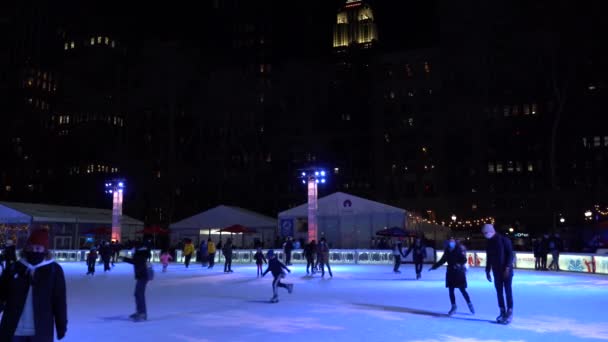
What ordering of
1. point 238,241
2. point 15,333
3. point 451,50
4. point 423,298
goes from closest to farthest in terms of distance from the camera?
point 15,333
point 423,298
point 238,241
point 451,50

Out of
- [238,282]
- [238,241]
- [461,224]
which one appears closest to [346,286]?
[238,282]

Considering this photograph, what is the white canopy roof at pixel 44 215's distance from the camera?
3947 centimetres

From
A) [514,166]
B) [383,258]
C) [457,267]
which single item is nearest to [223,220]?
[383,258]

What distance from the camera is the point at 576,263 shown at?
23688 millimetres

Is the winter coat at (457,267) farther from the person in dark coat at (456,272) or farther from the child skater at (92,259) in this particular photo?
the child skater at (92,259)

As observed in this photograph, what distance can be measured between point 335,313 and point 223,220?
32266 millimetres

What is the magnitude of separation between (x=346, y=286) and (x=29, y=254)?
1378 cm

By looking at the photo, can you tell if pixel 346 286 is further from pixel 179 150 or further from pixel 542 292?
pixel 179 150

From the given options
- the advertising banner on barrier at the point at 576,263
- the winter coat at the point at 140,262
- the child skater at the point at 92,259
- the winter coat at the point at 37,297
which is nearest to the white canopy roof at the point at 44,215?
the child skater at the point at 92,259

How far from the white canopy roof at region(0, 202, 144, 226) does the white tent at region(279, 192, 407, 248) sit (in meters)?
16.7

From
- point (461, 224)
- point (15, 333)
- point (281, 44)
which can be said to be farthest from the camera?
point (281, 44)

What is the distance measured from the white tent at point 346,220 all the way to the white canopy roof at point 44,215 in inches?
658

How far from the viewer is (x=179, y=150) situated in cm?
9038

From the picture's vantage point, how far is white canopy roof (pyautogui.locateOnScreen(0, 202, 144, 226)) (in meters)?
39.5
